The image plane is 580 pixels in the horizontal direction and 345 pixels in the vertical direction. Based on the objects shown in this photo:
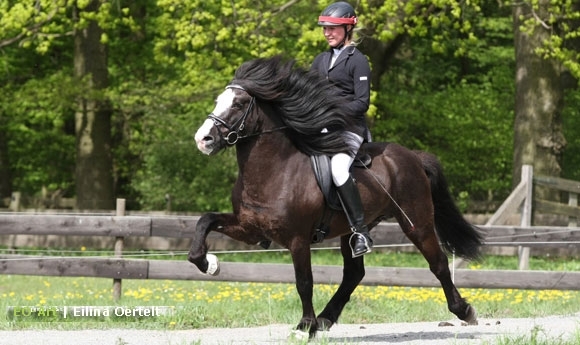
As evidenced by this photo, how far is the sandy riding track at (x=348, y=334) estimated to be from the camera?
8.92m

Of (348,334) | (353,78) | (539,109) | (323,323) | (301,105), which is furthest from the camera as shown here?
(539,109)

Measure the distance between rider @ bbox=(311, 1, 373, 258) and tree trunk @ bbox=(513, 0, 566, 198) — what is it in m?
13.2

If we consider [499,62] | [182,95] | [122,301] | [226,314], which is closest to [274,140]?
[226,314]

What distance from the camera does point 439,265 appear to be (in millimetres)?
10195

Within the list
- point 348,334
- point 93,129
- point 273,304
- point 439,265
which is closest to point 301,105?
point 439,265

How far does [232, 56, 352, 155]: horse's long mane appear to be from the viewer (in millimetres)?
9211

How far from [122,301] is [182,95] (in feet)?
41.5

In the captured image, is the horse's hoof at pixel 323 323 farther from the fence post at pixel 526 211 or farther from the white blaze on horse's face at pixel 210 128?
the fence post at pixel 526 211

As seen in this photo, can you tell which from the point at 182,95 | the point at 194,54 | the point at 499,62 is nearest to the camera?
the point at 194,54

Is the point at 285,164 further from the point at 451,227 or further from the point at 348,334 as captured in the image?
the point at 451,227

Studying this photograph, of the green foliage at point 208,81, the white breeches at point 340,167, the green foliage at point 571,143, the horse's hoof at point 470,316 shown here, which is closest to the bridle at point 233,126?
the white breeches at point 340,167

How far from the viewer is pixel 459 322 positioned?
11.0 metres

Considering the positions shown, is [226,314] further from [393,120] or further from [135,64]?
[135,64]

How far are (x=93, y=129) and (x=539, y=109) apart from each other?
10.7 m
